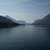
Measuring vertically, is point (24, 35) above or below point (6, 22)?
below

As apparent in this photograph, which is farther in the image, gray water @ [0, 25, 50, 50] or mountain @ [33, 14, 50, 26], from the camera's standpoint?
mountain @ [33, 14, 50, 26]

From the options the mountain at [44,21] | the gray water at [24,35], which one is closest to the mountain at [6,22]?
the gray water at [24,35]

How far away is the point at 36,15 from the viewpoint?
3.90 meters

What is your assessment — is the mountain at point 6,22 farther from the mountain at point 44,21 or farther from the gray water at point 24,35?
the mountain at point 44,21

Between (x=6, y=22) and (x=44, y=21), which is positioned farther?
(x=44, y=21)

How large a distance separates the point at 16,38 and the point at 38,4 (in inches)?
52.1

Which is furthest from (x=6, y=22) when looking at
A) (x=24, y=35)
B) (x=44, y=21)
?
(x=44, y=21)

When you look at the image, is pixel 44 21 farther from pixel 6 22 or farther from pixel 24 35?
pixel 6 22

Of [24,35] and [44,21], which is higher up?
[44,21]

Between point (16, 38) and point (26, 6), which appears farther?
point (26, 6)

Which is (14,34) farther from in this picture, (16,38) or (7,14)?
(7,14)

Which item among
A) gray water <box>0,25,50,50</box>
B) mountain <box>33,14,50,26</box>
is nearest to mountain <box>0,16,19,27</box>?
gray water <box>0,25,50,50</box>

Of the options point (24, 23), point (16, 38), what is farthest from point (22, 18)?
point (16, 38)

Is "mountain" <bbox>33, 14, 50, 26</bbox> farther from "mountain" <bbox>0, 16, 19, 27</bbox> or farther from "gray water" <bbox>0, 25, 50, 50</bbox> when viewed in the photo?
"mountain" <bbox>0, 16, 19, 27</bbox>
